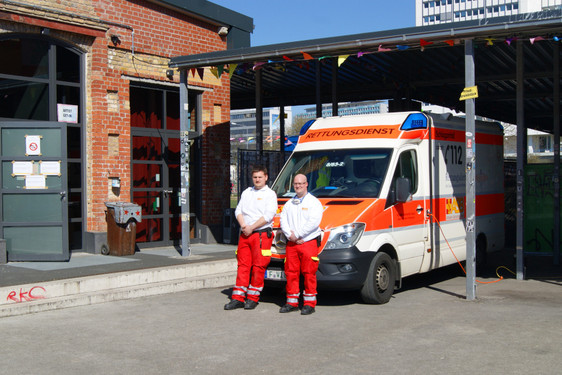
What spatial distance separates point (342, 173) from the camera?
991 cm

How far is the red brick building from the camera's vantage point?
11.9 meters

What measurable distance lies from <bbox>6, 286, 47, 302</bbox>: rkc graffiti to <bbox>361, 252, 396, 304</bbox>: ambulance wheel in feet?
14.4

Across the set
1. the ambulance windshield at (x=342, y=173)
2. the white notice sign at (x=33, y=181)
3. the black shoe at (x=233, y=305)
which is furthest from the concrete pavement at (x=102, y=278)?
the ambulance windshield at (x=342, y=173)

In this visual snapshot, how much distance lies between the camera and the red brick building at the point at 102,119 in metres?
11.9

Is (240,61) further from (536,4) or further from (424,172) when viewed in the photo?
(536,4)

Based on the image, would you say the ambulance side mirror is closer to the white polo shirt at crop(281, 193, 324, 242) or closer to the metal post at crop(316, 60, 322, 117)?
the white polo shirt at crop(281, 193, 324, 242)

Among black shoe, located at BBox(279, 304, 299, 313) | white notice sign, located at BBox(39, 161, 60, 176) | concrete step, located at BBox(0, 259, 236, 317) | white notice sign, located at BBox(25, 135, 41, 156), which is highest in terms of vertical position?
white notice sign, located at BBox(25, 135, 41, 156)

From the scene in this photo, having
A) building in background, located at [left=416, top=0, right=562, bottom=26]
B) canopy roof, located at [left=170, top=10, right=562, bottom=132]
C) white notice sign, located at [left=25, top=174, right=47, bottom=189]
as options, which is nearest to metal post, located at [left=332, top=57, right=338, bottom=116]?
canopy roof, located at [left=170, top=10, right=562, bottom=132]

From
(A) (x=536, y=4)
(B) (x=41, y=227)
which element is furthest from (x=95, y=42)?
(A) (x=536, y=4)

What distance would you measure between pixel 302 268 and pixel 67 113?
262 inches

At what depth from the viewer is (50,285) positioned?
9.27 m

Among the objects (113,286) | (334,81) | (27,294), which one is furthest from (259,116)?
(27,294)

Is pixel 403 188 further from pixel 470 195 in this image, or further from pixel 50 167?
pixel 50 167

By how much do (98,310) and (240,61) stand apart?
17.9 ft
